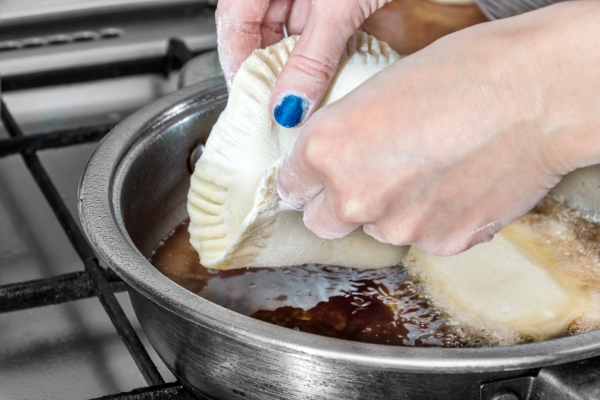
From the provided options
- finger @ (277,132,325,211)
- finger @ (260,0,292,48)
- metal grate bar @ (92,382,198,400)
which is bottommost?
metal grate bar @ (92,382,198,400)

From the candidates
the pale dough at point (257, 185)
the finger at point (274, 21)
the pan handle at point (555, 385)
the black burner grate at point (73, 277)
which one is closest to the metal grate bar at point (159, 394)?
the black burner grate at point (73, 277)

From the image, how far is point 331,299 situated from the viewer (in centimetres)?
70

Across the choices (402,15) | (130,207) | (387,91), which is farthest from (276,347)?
(402,15)

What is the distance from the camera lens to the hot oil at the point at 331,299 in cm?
67

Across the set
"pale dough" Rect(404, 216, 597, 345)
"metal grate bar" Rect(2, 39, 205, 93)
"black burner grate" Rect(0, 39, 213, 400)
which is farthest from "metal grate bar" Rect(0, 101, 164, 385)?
"pale dough" Rect(404, 216, 597, 345)

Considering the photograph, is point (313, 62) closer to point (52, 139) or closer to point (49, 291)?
point (49, 291)

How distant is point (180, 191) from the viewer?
2.88ft

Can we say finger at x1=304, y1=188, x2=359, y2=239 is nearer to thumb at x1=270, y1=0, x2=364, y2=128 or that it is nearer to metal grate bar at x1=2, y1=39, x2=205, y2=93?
thumb at x1=270, y1=0, x2=364, y2=128

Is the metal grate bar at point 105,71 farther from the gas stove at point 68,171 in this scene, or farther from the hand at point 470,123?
the hand at point 470,123

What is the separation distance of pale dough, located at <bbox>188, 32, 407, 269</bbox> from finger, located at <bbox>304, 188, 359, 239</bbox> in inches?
1.4

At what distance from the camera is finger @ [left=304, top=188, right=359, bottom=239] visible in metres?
0.58

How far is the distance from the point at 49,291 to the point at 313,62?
1.12ft

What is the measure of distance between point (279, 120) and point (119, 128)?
22 centimetres

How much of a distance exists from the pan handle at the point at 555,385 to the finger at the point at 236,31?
385mm
